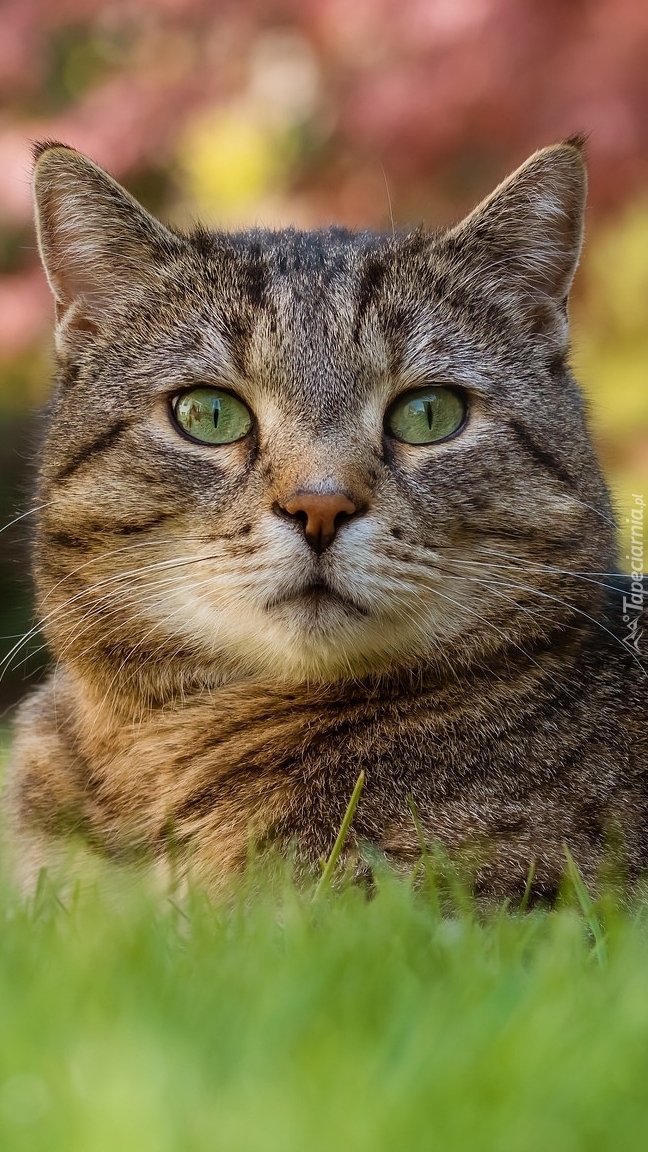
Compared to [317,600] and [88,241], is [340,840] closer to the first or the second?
[317,600]

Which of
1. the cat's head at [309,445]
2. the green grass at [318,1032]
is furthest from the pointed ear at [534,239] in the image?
the green grass at [318,1032]

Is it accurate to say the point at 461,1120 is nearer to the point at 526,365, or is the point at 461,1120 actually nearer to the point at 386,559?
the point at 386,559

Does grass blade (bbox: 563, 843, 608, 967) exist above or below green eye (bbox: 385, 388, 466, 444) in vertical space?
below

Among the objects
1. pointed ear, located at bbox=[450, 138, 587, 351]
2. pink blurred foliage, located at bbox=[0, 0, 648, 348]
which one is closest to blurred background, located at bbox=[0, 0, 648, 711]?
pink blurred foliage, located at bbox=[0, 0, 648, 348]

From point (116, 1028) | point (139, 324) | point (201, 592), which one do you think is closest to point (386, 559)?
point (201, 592)

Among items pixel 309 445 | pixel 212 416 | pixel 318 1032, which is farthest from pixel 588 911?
pixel 212 416

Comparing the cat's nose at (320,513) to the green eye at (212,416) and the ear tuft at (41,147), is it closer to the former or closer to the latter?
the green eye at (212,416)

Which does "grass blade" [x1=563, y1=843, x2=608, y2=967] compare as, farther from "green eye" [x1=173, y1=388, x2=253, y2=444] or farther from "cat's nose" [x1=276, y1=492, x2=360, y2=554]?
"green eye" [x1=173, y1=388, x2=253, y2=444]
